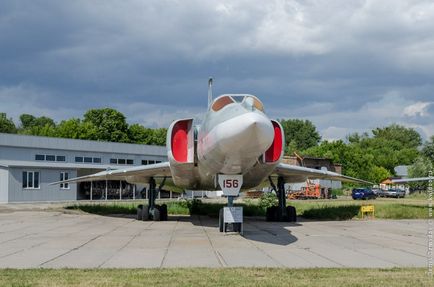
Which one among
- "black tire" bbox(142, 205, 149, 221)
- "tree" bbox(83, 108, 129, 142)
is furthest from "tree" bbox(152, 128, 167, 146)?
"black tire" bbox(142, 205, 149, 221)

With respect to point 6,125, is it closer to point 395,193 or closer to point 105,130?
point 105,130

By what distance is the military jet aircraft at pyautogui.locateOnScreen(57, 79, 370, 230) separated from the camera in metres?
11.0

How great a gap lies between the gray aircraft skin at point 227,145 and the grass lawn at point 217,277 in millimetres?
3705

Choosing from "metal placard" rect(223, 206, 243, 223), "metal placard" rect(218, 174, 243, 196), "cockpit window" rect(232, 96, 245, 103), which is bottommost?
"metal placard" rect(223, 206, 243, 223)

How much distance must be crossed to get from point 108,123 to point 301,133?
2147 inches

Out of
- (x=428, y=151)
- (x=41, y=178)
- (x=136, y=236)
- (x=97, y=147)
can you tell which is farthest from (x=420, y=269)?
(x=428, y=151)

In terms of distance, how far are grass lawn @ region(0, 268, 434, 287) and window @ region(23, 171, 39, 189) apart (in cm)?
3132

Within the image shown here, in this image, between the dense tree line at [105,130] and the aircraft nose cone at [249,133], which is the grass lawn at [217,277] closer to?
the aircraft nose cone at [249,133]

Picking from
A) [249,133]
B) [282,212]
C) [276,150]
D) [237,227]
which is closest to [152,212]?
[282,212]

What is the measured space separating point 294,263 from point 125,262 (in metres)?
2.90

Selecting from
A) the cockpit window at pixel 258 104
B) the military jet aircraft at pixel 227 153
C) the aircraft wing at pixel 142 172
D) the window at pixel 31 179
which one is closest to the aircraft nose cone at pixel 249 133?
the military jet aircraft at pixel 227 153

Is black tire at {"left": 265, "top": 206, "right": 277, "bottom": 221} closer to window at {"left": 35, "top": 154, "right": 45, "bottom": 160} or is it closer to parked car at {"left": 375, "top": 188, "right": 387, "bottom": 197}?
window at {"left": 35, "top": 154, "right": 45, "bottom": 160}

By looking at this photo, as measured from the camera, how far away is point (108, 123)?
251 feet

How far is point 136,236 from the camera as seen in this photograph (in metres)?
13.5
